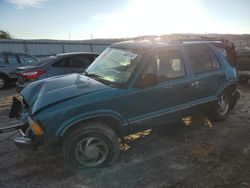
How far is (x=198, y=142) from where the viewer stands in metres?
4.96

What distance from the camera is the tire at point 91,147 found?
12.4ft

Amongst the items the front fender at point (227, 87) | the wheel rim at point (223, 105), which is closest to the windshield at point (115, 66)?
the front fender at point (227, 87)

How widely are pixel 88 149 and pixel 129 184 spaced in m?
0.79

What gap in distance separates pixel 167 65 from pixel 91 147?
1.90 meters

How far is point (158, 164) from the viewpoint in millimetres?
4148

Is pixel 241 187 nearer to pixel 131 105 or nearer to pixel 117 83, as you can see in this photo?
pixel 131 105

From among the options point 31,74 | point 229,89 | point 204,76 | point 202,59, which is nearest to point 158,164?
point 204,76

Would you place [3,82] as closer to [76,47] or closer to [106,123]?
[106,123]

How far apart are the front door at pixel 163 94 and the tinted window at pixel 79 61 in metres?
4.76

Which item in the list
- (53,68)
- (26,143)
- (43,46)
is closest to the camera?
(26,143)

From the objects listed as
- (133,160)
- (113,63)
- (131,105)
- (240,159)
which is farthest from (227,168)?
(113,63)

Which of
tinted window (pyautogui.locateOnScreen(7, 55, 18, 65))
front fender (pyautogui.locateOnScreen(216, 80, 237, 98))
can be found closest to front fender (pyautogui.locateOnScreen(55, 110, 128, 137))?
front fender (pyautogui.locateOnScreen(216, 80, 237, 98))

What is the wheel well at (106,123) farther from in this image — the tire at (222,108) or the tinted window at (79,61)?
the tinted window at (79,61)

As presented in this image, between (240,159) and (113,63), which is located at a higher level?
(113,63)
